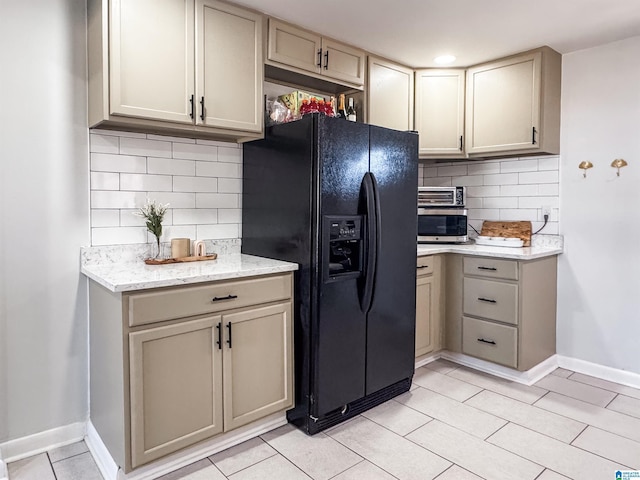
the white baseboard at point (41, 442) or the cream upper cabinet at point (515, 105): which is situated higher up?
the cream upper cabinet at point (515, 105)

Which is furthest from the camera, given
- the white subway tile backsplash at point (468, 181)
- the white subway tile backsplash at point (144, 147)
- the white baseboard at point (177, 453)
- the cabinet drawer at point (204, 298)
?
the white subway tile backsplash at point (468, 181)

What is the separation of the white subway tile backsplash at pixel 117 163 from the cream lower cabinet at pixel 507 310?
226 cm

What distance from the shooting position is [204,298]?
1978 mm

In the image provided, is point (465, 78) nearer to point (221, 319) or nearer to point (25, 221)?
point (221, 319)

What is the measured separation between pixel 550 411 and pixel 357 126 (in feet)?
6.50

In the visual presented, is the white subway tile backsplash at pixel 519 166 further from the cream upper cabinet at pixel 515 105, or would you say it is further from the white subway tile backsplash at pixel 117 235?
the white subway tile backsplash at pixel 117 235

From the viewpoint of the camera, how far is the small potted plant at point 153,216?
2.35 meters

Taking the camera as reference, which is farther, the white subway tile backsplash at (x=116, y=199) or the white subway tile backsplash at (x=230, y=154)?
the white subway tile backsplash at (x=230, y=154)

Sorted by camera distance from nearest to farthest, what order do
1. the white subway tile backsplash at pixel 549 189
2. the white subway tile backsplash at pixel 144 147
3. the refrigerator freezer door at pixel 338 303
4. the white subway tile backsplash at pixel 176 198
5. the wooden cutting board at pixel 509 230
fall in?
1. the refrigerator freezer door at pixel 338 303
2. the white subway tile backsplash at pixel 144 147
3. the white subway tile backsplash at pixel 176 198
4. the white subway tile backsplash at pixel 549 189
5. the wooden cutting board at pixel 509 230

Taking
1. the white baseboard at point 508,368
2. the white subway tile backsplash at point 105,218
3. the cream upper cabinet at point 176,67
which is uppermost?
the cream upper cabinet at point 176,67

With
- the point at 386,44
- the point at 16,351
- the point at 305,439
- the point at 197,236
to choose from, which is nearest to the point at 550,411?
the point at 305,439

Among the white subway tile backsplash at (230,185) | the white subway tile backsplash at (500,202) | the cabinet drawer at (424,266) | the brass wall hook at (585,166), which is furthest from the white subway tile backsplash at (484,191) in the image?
the white subway tile backsplash at (230,185)

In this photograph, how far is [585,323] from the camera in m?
3.17

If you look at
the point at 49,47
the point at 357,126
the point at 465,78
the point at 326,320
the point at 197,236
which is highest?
the point at 465,78
